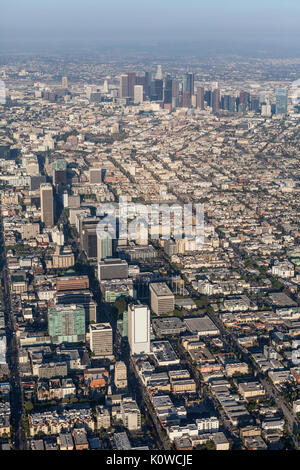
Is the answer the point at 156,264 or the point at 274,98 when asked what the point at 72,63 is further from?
the point at 156,264

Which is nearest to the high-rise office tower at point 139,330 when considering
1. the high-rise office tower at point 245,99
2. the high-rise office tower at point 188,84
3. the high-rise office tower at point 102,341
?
the high-rise office tower at point 102,341

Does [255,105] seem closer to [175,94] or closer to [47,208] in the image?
[175,94]

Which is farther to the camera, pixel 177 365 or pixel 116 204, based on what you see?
pixel 116 204

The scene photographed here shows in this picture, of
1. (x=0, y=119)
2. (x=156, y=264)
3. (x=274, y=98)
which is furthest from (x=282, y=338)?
(x=274, y=98)

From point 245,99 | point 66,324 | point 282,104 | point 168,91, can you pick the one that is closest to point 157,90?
point 168,91

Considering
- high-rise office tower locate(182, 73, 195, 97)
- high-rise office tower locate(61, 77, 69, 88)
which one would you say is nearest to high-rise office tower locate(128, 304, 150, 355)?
high-rise office tower locate(182, 73, 195, 97)

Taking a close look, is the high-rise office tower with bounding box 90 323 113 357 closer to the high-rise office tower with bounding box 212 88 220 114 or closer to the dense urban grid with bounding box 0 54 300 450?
the dense urban grid with bounding box 0 54 300 450

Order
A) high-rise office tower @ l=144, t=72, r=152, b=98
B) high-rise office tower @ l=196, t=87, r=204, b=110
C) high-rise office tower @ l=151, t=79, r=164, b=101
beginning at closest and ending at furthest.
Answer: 1. high-rise office tower @ l=196, t=87, r=204, b=110
2. high-rise office tower @ l=151, t=79, r=164, b=101
3. high-rise office tower @ l=144, t=72, r=152, b=98
